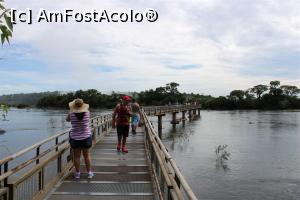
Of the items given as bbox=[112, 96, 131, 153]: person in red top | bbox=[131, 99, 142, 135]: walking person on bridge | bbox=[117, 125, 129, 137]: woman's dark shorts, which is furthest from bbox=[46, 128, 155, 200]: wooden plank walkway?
bbox=[131, 99, 142, 135]: walking person on bridge

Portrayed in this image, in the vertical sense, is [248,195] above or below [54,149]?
below

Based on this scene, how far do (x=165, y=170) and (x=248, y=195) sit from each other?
13377 mm

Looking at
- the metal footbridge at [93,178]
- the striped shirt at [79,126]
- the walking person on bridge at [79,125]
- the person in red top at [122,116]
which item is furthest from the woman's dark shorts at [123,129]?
the striped shirt at [79,126]

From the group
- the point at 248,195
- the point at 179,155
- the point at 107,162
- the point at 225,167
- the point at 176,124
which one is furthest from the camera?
the point at 176,124

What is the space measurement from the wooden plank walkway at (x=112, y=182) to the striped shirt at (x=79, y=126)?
3.20 feet

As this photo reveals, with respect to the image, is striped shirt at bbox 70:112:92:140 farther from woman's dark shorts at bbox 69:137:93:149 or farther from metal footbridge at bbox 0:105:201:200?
metal footbridge at bbox 0:105:201:200

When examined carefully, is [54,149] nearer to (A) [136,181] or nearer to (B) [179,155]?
(A) [136,181]

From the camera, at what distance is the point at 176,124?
6900 centimetres

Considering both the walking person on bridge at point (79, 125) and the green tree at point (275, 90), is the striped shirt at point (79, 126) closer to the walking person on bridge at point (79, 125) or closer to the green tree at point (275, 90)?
the walking person on bridge at point (79, 125)

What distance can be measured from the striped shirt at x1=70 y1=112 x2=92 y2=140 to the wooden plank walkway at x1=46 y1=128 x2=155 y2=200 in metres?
0.98

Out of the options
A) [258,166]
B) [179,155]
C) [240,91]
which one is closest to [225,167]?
[258,166]

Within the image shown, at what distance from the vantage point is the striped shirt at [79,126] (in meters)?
8.45

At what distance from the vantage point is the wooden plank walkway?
294 inches

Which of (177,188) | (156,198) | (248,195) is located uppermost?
(177,188)
